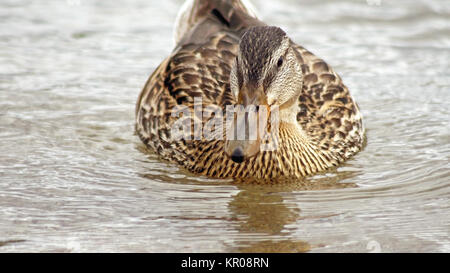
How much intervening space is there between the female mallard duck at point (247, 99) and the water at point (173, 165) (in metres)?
0.19

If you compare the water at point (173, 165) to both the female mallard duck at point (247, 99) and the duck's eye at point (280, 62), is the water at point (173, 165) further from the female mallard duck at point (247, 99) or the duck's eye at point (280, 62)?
the duck's eye at point (280, 62)

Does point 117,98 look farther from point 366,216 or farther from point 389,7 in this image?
point 389,7

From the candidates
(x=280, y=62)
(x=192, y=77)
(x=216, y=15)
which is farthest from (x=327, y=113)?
(x=216, y=15)

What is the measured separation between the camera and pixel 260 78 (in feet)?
22.4

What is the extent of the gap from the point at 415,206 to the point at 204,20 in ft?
11.9

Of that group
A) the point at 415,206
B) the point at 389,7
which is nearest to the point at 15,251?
the point at 415,206

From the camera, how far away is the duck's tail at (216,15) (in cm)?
915

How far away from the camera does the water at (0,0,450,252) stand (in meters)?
6.29

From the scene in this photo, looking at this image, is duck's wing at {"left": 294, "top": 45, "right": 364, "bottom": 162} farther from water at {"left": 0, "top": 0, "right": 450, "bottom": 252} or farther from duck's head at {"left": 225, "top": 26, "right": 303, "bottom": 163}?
duck's head at {"left": 225, "top": 26, "right": 303, "bottom": 163}

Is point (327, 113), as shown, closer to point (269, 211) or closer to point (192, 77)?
point (192, 77)

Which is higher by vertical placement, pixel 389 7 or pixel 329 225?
pixel 389 7

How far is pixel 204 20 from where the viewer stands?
939 centimetres
